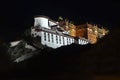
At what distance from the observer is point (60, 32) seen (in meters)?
27.7

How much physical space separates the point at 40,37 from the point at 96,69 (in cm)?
1967

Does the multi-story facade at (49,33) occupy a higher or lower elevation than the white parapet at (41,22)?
lower

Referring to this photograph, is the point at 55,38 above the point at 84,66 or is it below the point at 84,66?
below

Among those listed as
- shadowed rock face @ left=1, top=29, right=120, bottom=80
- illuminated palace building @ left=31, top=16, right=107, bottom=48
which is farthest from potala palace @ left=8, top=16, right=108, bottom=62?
shadowed rock face @ left=1, top=29, right=120, bottom=80

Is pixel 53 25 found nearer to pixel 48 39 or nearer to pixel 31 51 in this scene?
pixel 48 39

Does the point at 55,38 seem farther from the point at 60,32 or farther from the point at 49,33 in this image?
the point at 60,32

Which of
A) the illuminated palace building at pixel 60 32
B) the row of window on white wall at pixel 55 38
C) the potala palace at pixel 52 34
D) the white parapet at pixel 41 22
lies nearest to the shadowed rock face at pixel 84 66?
the potala palace at pixel 52 34

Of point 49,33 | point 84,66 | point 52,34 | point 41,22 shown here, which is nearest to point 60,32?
point 52,34

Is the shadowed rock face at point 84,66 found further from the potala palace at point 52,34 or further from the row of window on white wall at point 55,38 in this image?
the row of window on white wall at point 55,38

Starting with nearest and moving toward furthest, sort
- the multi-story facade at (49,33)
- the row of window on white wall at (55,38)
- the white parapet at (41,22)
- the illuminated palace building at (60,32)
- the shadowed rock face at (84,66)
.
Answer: the shadowed rock face at (84,66)
the multi-story facade at (49,33)
the illuminated palace building at (60,32)
the row of window on white wall at (55,38)
the white parapet at (41,22)

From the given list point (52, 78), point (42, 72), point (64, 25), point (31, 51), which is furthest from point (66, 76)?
point (64, 25)

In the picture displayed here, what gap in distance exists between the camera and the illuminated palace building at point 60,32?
25.0 metres

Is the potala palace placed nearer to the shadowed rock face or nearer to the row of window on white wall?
the row of window on white wall

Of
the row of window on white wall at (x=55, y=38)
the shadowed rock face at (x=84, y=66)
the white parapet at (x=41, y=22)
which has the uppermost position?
the shadowed rock face at (x=84, y=66)
